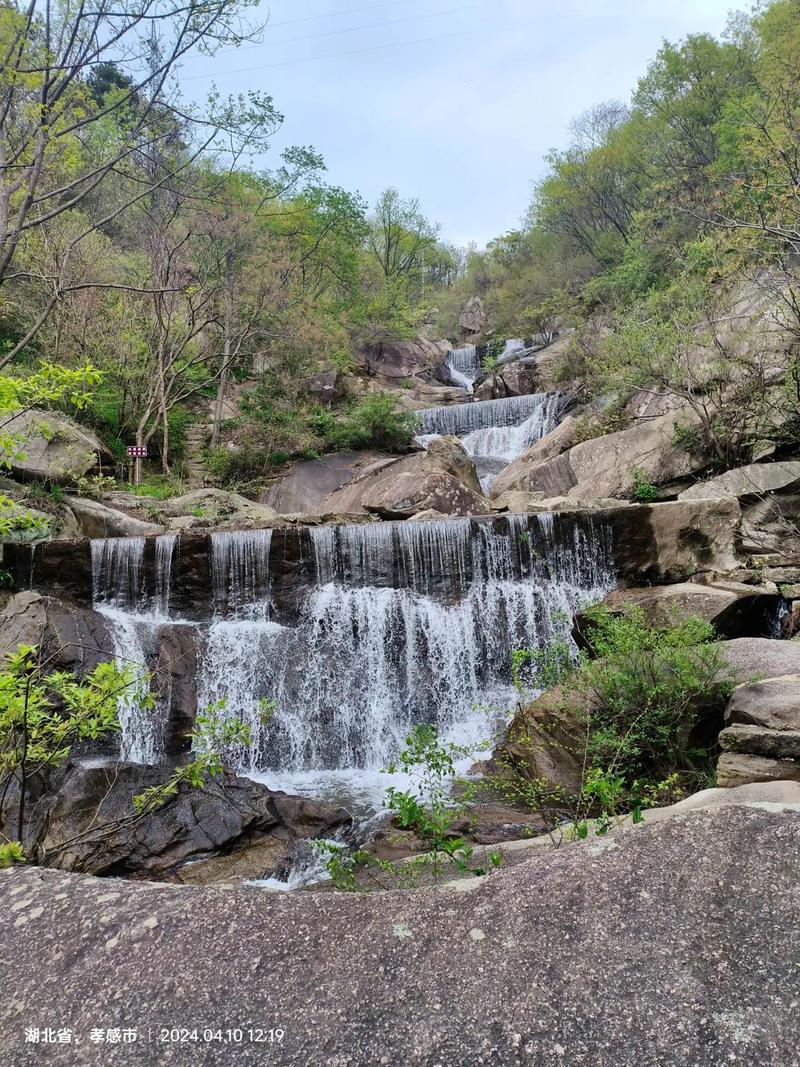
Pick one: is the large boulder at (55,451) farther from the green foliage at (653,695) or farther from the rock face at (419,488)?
the green foliage at (653,695)

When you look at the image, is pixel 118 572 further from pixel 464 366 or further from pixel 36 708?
pixel 464 366

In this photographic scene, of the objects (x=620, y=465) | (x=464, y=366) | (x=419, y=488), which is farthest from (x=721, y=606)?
(x=464, y=366)

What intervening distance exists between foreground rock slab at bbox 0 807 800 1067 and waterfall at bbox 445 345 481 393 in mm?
29021

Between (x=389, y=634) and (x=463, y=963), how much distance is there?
816 centimetres

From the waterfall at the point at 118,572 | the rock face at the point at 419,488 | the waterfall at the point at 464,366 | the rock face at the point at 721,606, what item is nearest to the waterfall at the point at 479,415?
the rock face at the point at 419,488

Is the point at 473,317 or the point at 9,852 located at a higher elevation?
the point at 473,317

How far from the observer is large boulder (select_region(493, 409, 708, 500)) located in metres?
12.9

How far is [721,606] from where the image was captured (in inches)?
295

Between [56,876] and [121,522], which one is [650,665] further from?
[121,522]

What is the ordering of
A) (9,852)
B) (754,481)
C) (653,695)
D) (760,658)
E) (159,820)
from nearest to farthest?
(9,852), (653,695), (760,658), (159,820), (754,481)

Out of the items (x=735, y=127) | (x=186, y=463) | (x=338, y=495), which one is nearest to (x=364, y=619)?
(x=338, y=495)

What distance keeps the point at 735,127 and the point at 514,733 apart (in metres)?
20.5

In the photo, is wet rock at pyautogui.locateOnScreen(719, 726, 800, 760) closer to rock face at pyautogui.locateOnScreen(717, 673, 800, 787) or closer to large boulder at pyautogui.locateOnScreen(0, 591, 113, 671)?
rock face at pyautogui.locateOnScreen(717, 673, 800, 787)

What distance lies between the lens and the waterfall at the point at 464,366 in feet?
100
